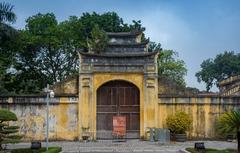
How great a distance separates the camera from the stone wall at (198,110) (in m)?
39.0

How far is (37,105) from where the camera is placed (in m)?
38.4

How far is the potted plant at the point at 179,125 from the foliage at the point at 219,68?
48001mm

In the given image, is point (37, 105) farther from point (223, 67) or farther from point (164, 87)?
point (223, 67)

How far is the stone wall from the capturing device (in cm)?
3897

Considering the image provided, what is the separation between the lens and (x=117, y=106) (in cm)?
3947

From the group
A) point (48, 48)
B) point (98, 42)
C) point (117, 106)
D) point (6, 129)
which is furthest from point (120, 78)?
point (48, 48)

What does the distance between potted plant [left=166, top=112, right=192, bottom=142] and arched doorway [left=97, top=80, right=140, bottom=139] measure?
2.85 metres

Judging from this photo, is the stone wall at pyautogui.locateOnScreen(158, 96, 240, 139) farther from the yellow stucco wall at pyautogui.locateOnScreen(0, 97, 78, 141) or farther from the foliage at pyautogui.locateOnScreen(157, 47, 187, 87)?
the foliage at pyautogui.locateOnScreen(157, 47, 187, 87)

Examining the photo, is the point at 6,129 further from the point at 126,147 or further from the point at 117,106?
the point at 117,106

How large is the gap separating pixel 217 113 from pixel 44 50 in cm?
2115

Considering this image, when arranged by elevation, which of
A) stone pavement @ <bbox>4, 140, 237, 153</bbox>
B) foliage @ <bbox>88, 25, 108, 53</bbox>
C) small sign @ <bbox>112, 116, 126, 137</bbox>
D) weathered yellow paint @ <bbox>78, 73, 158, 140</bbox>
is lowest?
stone pavement @ <bbox>4, 140, 237, 153</bbox>

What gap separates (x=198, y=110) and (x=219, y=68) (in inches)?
1963

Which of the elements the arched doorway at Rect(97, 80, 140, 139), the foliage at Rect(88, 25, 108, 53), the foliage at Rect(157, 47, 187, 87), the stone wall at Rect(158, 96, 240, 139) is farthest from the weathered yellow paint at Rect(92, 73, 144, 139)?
the foliage at Rect(157, 47, 187, 87)

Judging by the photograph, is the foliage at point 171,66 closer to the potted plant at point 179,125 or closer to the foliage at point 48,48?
the foliage at point 48,48
